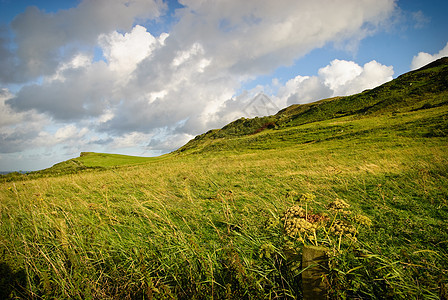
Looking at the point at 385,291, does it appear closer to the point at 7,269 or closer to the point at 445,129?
the point at 7,269

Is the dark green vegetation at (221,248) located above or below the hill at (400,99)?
below

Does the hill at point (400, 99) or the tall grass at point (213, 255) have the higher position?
the hill at point (400, 99)

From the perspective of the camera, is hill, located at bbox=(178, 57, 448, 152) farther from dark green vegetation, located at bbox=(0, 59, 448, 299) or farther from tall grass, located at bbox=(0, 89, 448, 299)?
tall grass, located at bbox=(0, 89, 448, 299)

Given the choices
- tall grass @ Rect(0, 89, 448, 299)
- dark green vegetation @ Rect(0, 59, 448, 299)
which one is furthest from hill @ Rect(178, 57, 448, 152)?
tall grass @ Rect(0, 89, 448, 299)

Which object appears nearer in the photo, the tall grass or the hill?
the tall grass

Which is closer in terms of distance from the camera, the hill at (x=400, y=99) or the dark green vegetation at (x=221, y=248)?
the dark green vegetation at (x=221, y=248)

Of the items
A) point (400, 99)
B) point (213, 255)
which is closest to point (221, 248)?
point (213, 255)

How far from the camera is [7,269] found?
324 cm

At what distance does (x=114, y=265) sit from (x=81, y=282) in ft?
1.39

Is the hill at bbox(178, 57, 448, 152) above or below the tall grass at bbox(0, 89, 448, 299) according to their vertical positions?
above

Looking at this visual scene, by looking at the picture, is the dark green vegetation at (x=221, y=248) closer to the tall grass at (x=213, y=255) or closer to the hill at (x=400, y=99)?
the tall grass at (x=213, y=255)

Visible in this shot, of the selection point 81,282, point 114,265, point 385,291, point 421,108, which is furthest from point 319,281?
point 421,108

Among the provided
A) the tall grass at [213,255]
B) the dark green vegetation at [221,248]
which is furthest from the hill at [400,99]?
the tall grass at [213,255]

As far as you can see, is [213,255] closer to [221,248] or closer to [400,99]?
[221,248]
